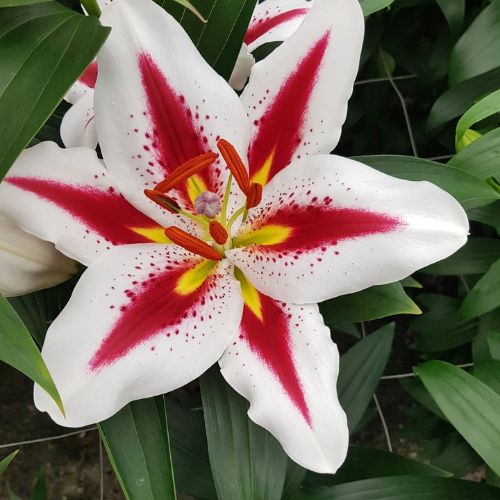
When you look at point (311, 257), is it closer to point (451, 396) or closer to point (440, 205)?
point (440, 205)

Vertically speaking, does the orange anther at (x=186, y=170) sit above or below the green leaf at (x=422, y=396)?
above

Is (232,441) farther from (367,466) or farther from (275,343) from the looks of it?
(367,466)

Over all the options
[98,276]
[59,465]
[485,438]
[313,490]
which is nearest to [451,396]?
[485,438]

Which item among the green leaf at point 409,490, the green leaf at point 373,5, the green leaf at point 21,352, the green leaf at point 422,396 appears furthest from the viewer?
the green leaf at point 422,396

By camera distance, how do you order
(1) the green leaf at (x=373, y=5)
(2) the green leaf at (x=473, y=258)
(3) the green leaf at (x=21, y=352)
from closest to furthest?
(3) the green leaf at (x=21, y=352) → (1) the green leaf at (x=373, y=5) → (2) the green leaf at (x=473, y=258)

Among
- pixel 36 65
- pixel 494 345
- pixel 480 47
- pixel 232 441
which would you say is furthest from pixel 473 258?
pixel 36 65

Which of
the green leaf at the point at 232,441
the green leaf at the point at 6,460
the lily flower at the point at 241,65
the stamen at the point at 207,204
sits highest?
the lily flower at the point at 241,65

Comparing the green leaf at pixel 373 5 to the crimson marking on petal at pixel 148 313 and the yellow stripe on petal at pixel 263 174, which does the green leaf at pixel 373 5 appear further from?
the crimson marking on petal at pixel 148 313

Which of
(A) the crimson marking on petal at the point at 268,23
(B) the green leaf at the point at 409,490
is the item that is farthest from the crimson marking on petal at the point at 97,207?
(B) the green leaf at the point at 409,490
